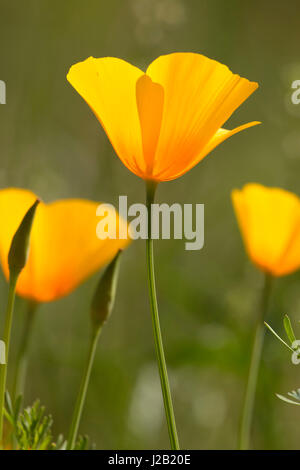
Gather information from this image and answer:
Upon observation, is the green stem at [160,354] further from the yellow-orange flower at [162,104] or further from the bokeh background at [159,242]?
the bokeh background at [159,242]

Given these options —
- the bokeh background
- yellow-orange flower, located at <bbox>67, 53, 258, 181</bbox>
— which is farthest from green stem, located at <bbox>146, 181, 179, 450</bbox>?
the bokeh background

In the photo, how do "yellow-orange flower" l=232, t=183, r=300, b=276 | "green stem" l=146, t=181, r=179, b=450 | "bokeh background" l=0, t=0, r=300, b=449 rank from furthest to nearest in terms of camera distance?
"bokeh background" l=0, t=0, r=300, b=449, "yellow-orange flower" l=232, t=183, r=300, b=276, "green stem" l=146, t=181, r=179, b=450

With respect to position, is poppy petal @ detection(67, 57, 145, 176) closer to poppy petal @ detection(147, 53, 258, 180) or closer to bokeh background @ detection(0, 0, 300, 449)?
poppy petal @ detection(147, 53, 258, 180)

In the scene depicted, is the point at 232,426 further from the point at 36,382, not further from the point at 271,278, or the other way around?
the point at 271,278

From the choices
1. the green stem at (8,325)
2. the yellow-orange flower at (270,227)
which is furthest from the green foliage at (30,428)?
the yellow-orange flower at (270,227)

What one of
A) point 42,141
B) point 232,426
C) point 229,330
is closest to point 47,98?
point 42,141

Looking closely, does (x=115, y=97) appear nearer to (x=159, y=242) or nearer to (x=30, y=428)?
(x=30, y=428)
